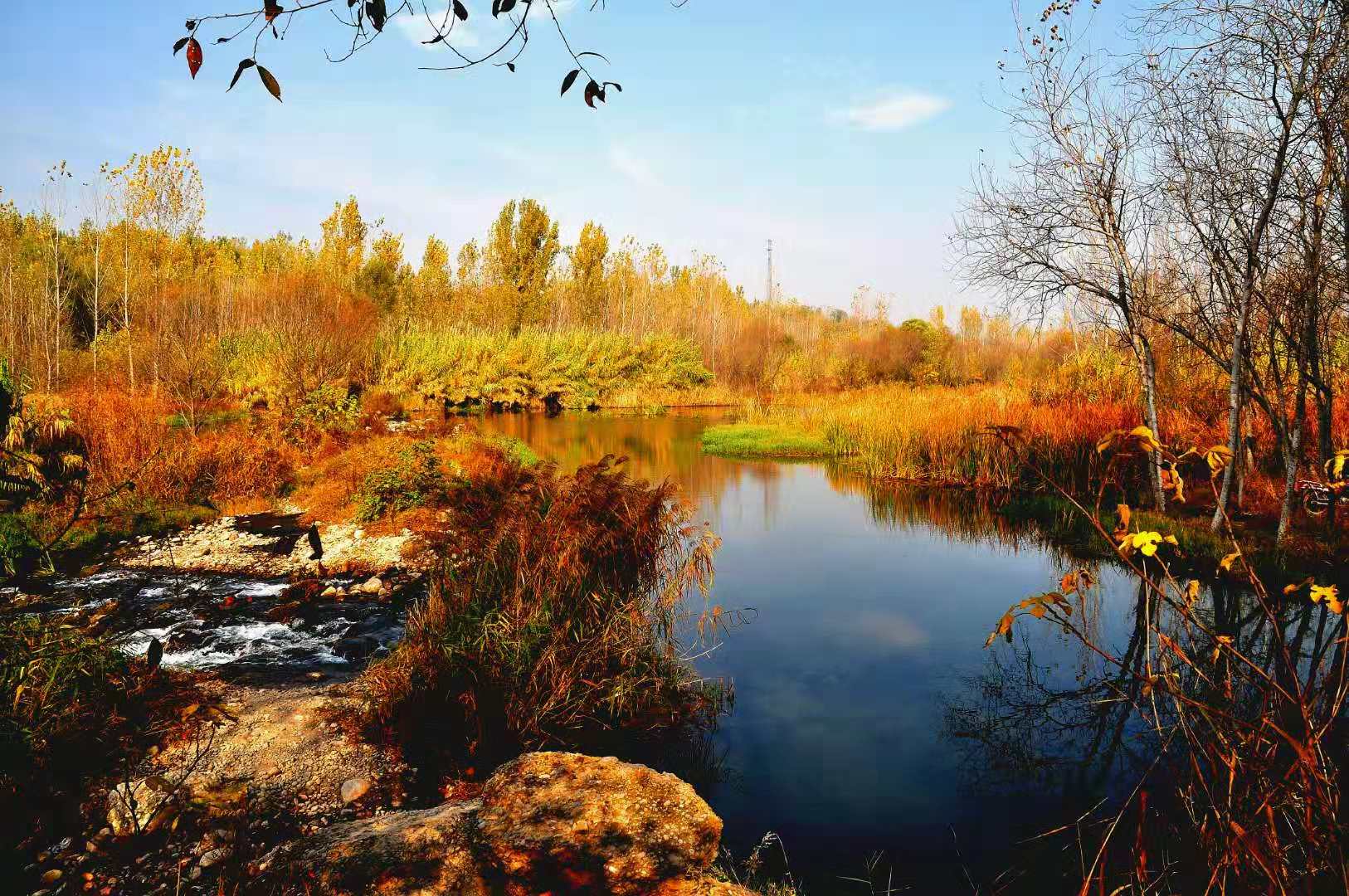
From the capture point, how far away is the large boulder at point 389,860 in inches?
100

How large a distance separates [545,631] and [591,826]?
2.60m

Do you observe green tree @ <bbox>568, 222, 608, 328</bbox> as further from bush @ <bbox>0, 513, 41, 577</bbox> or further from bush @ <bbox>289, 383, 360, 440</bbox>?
bush @ <bbox>0, 513, 41, 577</bbox>

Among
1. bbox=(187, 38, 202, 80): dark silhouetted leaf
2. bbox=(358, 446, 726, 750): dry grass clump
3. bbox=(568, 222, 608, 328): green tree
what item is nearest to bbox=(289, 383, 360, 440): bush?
bbox=(358, 446, 726, 750): dry grass clump

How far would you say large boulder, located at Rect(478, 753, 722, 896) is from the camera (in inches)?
106

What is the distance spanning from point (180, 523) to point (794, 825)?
8.84 meters

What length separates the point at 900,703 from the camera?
6.05 meters

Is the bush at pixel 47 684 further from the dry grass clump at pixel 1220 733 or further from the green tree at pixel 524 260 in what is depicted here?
the green tree at pixel 524 260

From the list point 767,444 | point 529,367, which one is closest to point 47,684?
point 767,444

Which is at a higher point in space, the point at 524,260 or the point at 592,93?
the point at 524,260

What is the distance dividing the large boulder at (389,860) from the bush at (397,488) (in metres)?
7.19

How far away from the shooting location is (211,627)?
21.9ft

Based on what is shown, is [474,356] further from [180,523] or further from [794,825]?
[794,825]

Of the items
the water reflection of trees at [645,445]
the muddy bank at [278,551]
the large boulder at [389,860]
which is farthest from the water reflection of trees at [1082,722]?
the water reflection of trees at [645,445]

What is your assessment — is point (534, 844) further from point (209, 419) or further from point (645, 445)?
point (645, 445)
